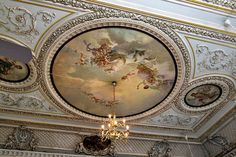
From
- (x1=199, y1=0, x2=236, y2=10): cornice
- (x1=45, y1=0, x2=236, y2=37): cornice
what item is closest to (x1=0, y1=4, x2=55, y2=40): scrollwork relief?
(x1=45, y1=0, x2=236, y2=37): cornice

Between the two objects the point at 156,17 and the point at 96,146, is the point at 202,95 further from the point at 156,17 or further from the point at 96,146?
the point at 96,146

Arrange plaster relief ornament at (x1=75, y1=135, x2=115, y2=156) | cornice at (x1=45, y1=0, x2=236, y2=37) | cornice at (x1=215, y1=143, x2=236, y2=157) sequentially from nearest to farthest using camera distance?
cornice at (x1=45, y1=0, x2=236, y2=37)
cornice at (x1=215, y1=143, x2=236, y2=157)
plaster relief ornament at (x1=75, y1=135, x2=115, y2=156)

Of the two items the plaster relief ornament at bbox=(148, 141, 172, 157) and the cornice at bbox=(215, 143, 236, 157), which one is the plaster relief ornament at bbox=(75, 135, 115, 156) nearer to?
the plaster relief ornament at bbox=(148, 141, 172, 157)

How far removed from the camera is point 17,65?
6148 mm

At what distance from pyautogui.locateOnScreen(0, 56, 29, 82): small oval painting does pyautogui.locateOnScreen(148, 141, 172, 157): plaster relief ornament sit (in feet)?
18.7

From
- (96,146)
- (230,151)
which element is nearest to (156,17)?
(96,146)

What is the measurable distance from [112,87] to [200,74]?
8.65 feet

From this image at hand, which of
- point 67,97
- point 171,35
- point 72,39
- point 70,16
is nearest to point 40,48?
point 72,39

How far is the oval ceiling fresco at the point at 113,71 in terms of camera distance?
568 cm

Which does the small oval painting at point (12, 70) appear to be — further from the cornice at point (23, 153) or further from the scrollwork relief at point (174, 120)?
the scrollwork relief at point (174, 120)

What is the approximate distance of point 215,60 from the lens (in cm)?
645

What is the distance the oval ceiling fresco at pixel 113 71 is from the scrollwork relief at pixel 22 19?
81 cm

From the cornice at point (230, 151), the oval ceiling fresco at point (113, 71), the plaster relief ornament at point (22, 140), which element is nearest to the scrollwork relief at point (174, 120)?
the oval ceiling fresco at point (113, 71)

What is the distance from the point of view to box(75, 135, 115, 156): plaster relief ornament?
8555 millimetres
